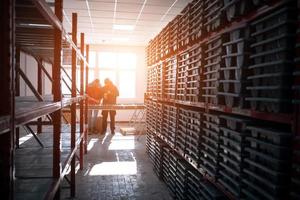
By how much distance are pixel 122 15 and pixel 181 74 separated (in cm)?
415

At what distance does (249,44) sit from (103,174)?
349 cm

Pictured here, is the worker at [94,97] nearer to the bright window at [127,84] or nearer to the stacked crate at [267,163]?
the bright window at [127,84]

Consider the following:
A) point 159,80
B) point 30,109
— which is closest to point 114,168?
point 159,80

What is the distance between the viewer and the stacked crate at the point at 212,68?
233 centimetres

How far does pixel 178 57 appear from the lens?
146 inches

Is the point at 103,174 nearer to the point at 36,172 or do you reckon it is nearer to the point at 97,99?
the point at 36,172

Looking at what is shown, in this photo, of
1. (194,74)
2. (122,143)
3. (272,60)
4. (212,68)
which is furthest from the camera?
(122,143)

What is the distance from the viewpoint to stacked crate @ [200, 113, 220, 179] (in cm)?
235

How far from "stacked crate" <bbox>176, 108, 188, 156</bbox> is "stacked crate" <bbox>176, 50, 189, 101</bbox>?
17 centimetres

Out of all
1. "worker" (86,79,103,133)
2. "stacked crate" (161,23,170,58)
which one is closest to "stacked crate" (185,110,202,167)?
"stacked crate" (161,23,170,58)

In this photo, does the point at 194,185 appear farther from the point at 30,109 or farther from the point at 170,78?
the point at 30,109

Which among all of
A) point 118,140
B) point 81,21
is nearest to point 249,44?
point 118,140

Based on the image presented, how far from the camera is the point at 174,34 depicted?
396 centimetres

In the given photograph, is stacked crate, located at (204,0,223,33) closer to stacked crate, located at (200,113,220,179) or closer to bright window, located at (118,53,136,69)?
stacked crate, located at (200,113,220,179)
